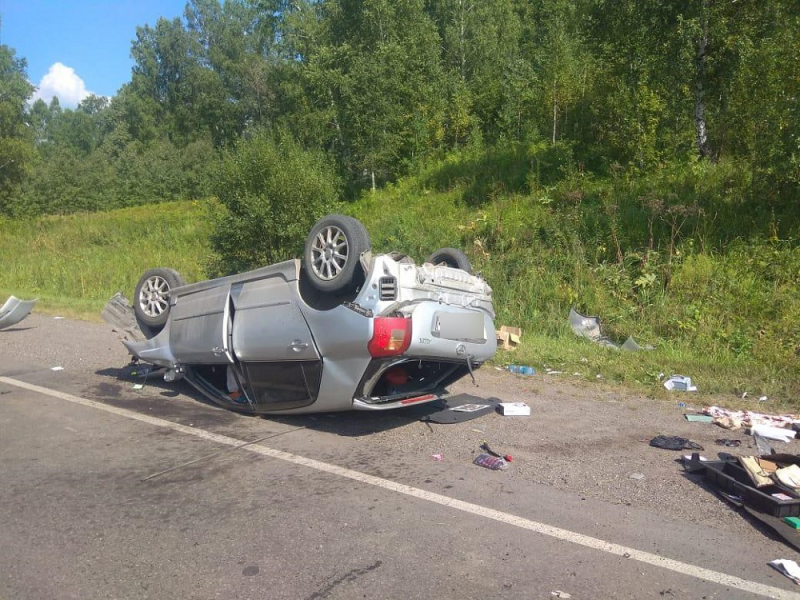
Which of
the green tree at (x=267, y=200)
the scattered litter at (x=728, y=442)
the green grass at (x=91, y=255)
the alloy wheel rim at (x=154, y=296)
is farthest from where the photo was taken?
the green grass at (x=91, y=255)

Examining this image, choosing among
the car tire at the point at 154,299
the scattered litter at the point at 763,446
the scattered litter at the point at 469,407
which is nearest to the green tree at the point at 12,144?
the car tire at the point at 154,299

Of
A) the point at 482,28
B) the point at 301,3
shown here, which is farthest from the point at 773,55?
the point at 301,3

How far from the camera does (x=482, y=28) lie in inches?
1314

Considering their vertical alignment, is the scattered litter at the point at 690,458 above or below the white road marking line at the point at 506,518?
above

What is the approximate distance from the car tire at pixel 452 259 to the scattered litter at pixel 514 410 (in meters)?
1.40

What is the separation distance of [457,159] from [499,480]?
18451 millimetres

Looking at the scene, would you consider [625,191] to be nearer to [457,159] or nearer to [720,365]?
[720,365]

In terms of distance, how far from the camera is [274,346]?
6086 millimetres

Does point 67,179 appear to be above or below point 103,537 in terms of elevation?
above

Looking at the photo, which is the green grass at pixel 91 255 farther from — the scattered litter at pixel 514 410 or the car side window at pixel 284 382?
the scattered litter at pixel 514 410

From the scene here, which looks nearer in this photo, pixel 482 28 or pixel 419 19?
pixel 419 19

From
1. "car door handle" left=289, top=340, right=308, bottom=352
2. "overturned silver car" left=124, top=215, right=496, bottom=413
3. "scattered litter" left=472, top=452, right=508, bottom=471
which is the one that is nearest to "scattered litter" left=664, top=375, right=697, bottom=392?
"overturned silver car" left=124, top=215, right=496, bottom=413

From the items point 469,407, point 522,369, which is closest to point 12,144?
point 522,369

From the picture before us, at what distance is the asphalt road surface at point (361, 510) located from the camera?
3570 mm
